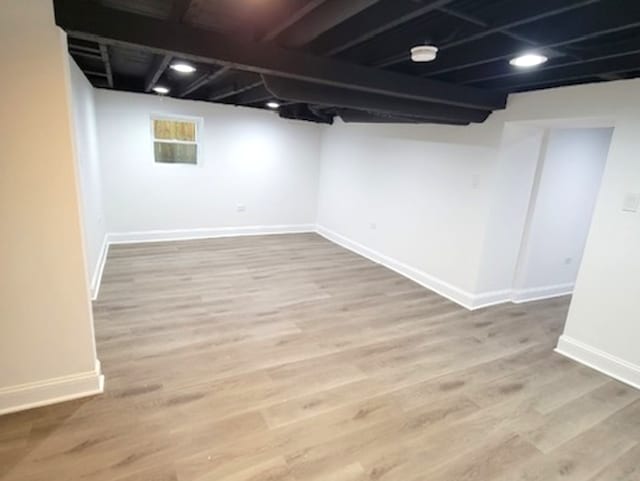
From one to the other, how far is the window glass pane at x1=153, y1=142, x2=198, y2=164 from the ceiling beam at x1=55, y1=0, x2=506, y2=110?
13.0ft

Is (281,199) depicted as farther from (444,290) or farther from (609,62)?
(609,62)

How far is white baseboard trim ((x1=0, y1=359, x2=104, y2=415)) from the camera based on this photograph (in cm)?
212

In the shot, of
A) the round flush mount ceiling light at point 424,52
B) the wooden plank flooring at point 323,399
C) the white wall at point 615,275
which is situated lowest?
the wooden plank flooring at point 323,399

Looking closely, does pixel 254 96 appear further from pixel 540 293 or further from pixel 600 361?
pixel 600 361

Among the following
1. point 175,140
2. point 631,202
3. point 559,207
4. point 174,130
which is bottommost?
point 559,207

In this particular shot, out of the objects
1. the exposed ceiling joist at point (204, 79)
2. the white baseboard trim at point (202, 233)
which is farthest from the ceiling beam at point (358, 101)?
the white baseboard trim at point (202, 233)

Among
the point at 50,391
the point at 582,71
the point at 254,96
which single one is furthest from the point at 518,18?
the point at 254,96

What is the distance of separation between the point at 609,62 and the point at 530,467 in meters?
2.54

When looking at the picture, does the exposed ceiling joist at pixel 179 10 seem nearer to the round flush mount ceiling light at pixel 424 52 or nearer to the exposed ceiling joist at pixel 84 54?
the round flush mount ceiling light at pixel 424 52

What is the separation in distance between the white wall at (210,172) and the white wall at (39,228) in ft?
12.5

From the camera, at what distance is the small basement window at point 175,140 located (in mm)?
5602

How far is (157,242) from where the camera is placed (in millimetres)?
5762

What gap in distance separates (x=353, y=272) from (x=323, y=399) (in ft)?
8.80

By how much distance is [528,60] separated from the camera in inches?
90.1
